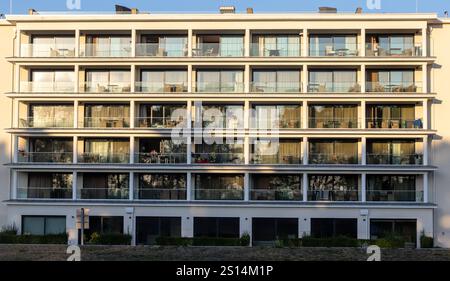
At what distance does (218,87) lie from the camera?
4228cm

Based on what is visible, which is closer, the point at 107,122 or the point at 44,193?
the point at 44,193

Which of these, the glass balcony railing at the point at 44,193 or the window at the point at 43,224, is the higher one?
the glass balcony railing at the point at 44,193

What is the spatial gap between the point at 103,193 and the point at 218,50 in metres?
13.5

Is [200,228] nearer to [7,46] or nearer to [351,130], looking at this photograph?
[351,130]

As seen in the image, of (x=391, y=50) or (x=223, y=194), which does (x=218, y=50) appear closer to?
(x=223, y=194)

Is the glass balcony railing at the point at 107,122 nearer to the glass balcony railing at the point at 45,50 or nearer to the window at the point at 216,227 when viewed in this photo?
the glass balcony railing at the point at 45,50

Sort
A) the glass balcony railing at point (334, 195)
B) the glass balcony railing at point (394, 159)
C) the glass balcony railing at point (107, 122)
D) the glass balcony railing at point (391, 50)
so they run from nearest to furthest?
the glass balcony railing at point (334, 195) → the glass balcony railing at point (394, 159) → the glass balcony railing at point (391, 50) → the glass balcony railing at point (107, 122)

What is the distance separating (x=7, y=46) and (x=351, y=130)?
2638 centimetres

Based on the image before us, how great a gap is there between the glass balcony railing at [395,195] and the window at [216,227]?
32.0 feet

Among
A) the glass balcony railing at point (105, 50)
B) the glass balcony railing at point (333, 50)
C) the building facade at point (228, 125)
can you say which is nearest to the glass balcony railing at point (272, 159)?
the building facade at point (228, 125)

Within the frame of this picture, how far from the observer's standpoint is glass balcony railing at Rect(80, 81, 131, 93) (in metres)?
42.7

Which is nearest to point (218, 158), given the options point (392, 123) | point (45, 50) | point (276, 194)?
point (276, 194)

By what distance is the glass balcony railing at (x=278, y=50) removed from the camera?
42125mm
